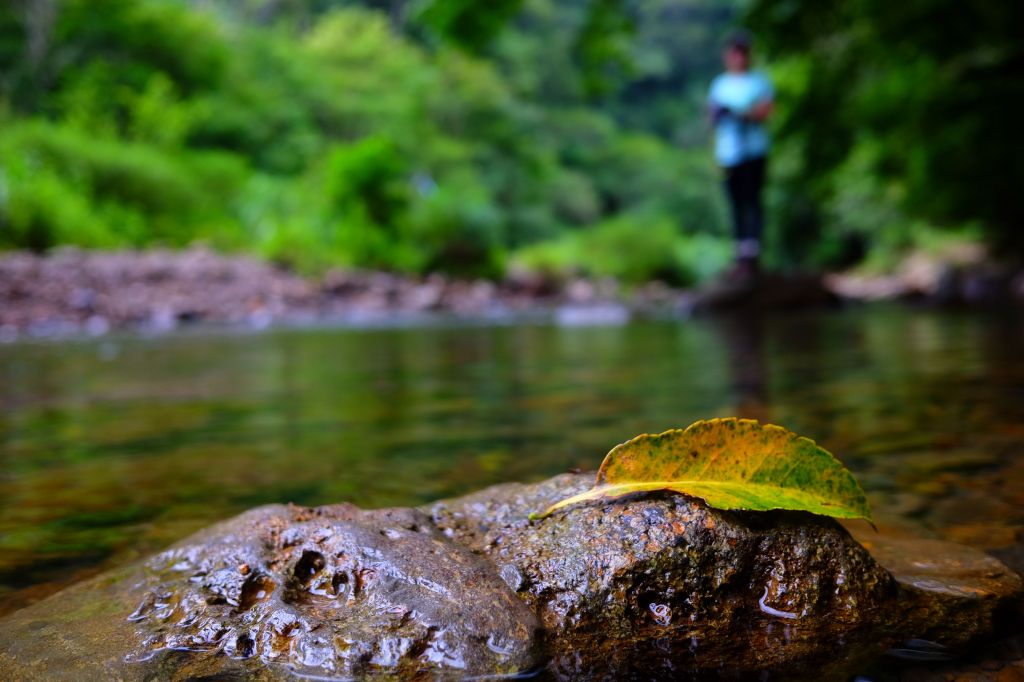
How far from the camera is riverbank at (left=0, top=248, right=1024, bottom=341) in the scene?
7551mm

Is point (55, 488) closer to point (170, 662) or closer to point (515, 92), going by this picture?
point (170, 662)

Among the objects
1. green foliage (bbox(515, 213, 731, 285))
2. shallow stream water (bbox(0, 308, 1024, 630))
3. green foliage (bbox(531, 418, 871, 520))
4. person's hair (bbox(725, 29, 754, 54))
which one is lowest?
shallow stream water (bbox(0, 308, 1024, 630))

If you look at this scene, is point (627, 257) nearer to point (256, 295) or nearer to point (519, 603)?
point (256, 295)

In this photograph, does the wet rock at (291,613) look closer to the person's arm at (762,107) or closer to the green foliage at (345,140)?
the green foliage at (345,140)

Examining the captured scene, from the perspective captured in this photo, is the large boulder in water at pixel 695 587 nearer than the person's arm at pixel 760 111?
Yes

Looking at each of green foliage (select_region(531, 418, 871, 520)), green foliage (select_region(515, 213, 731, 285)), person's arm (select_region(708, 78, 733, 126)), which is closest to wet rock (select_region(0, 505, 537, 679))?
green foliage (select_region(531, 418, 871, 520))

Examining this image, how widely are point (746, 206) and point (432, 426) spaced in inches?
274

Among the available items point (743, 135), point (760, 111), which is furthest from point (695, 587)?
point (743, 135)

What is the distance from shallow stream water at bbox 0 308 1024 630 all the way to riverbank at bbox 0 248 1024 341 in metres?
3.84

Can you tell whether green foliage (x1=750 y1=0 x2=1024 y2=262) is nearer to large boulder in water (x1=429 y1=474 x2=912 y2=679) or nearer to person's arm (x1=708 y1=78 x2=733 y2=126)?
person's arm (x1=708 y1=78 x2=733 y2=126)

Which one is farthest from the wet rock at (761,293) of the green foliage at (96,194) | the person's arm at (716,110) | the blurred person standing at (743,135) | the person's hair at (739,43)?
the green foliage at (96,194)

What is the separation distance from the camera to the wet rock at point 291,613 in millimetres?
664

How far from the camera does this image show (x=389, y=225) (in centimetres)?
1423

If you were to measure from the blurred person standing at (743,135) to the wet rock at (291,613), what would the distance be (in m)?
7.17
